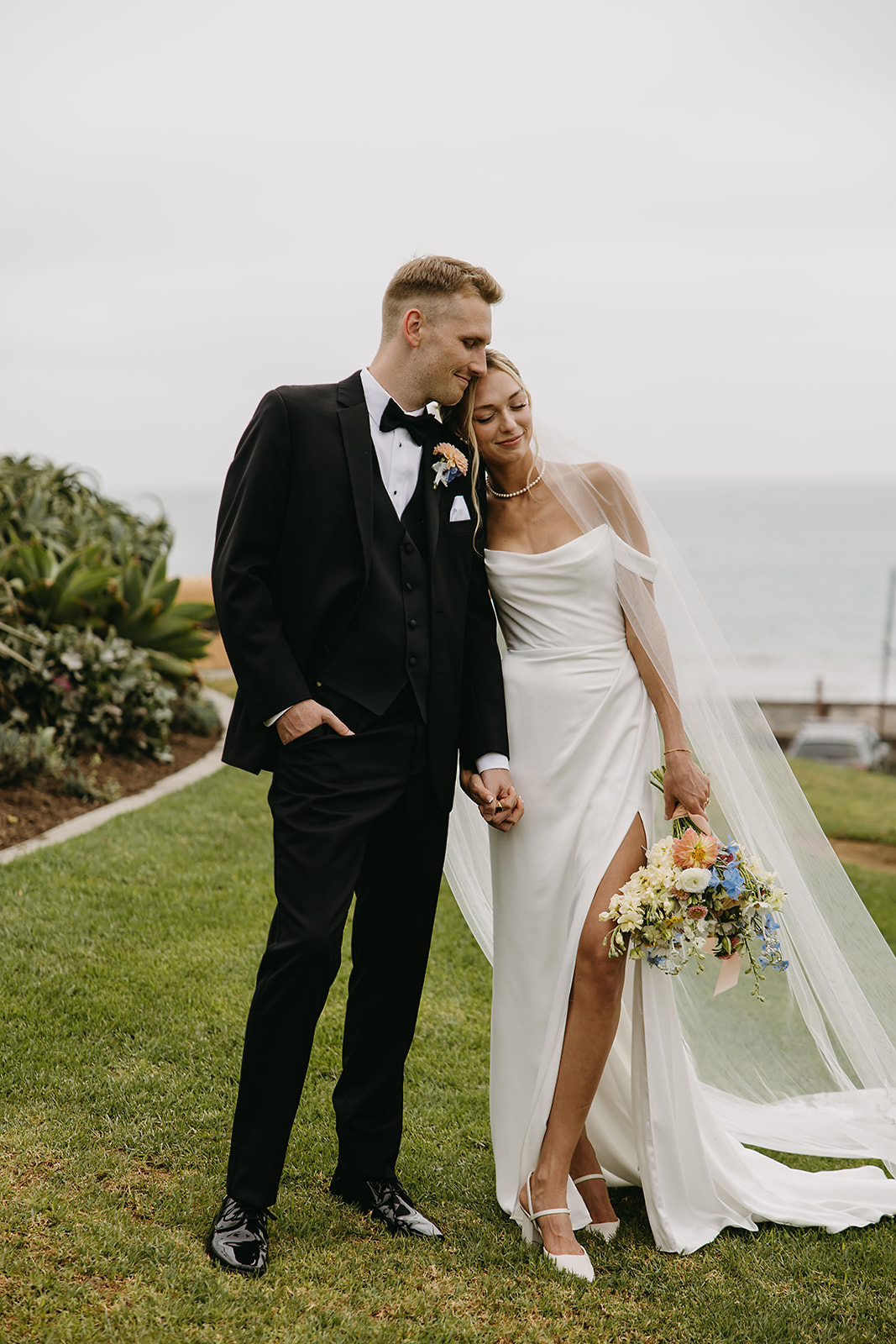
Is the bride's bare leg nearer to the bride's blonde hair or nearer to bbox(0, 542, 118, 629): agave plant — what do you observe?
the bride's blonde hair

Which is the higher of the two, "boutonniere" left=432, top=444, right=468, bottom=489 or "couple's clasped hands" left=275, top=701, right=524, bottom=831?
"boutonniere" left=432, top=444, right=468, bottom=489

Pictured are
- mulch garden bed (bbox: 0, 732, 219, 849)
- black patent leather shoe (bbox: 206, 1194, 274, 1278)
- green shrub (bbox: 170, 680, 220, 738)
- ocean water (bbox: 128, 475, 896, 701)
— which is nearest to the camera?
black patent leather shoe (bbox: 206, 1194, 274, 1278)

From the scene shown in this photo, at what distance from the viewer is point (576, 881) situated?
303 centimetres

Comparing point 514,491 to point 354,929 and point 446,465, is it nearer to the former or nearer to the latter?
point 446,465

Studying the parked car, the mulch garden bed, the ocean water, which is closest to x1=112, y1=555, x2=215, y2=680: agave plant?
the mulch garden bed

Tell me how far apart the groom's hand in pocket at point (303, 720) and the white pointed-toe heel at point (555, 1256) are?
4.38ft

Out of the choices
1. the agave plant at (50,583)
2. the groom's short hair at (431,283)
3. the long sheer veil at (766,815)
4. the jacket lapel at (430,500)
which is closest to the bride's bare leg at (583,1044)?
the long sheer veil at (766,815)

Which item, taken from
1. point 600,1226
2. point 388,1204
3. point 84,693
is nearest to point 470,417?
point 388,1204

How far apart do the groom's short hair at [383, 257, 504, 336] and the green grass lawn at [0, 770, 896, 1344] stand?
234 cm

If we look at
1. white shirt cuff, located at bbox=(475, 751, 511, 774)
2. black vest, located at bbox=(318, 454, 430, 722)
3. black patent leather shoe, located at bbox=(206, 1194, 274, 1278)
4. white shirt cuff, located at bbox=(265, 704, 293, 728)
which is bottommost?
black patent leather shoe, located at bbox=(206, 1194, 274, 1278)

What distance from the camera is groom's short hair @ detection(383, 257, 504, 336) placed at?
2.89 meters

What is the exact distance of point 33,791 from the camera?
6.91 m

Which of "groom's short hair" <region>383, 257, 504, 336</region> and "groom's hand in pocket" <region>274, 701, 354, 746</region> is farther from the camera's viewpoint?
"groom's short hair" <region>383, 257, 504, 336</region>

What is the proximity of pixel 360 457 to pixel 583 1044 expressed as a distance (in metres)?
1.60
